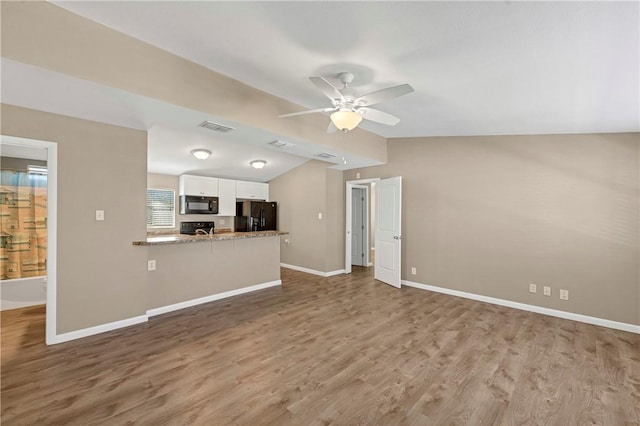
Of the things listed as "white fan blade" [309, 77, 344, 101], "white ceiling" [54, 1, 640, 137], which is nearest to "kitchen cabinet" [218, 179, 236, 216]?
"white ceiling" [54, 1, 640, 137]

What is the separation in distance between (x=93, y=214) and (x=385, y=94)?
3.31 meters

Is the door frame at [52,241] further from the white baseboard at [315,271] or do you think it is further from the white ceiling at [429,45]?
the white baseboard at [315,271]

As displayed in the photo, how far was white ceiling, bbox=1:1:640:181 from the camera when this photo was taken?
1813mm

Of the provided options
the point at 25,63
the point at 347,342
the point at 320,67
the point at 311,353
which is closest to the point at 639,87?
the point at 320,67

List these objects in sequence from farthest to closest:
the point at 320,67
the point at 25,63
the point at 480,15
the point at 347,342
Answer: the point at 347,342 < the point at 320,67 < the point at 25,63 < the point at 480,15

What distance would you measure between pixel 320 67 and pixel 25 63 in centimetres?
213

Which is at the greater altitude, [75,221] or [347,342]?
[75,221]

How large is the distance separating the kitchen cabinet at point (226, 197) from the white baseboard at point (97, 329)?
11.5 feet

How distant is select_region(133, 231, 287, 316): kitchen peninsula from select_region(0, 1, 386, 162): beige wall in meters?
1.88

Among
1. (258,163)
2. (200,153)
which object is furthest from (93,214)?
(258,163)

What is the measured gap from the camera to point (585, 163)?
373 centimetres

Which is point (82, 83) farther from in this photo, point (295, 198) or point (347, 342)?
point (295, 198)

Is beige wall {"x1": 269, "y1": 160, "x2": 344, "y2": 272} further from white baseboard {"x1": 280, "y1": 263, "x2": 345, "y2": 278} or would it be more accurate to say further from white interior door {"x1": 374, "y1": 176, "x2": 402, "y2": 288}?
white interior door {"x1": 374, "y1": 176, "x2": 402, "y2": 288}

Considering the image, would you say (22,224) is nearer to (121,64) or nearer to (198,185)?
(198,185)
